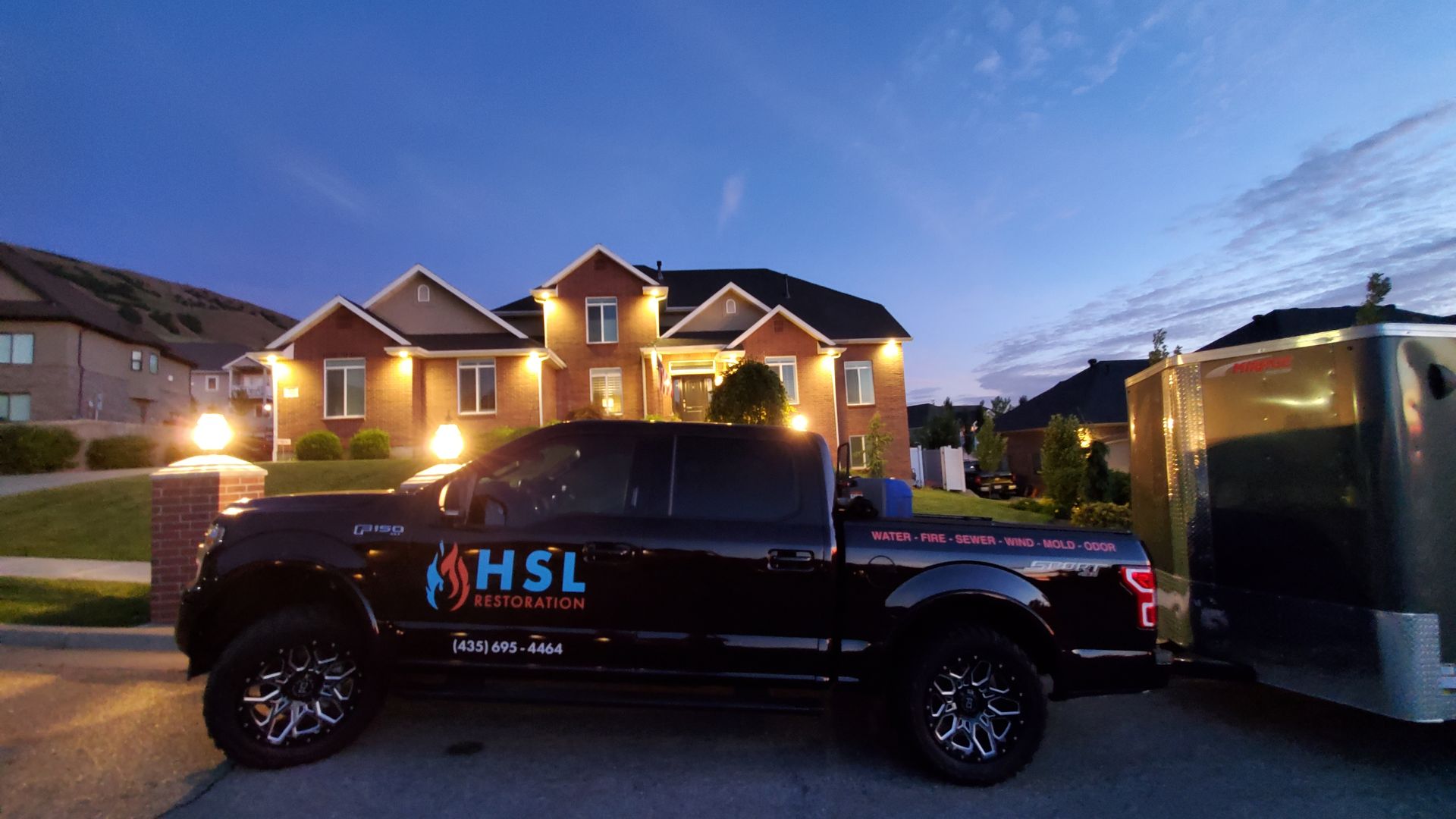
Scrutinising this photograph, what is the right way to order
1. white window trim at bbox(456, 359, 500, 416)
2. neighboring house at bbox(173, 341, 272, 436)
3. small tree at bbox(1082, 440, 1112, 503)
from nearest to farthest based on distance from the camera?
small tree at bbox(1082, 440, 1112, 503) < white window trim at bbox(456, 359, 500, 416) < neighboring house at bbox(173, 341, 272, 436)

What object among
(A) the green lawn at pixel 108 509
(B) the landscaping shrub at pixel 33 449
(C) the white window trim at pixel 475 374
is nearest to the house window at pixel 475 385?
(C) the white window trim at pixel 475 374

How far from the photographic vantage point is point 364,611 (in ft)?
13.6

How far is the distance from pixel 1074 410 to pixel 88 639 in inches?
1363

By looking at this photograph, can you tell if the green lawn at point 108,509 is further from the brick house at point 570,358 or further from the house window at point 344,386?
the brick house at point 570,358

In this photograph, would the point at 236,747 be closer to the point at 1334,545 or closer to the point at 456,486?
the point at 456,486

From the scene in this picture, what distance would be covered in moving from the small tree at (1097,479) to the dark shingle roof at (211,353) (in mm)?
63196

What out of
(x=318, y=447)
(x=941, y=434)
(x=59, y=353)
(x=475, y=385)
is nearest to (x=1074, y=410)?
(x=941, y=434)

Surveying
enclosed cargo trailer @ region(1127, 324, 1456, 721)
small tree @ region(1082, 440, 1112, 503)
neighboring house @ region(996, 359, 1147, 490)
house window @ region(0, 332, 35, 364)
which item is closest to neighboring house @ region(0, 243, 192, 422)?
house window @ region(0, 332, 35, 364)

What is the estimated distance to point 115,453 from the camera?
21.2m

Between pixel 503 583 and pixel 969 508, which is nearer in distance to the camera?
pixel 503 583

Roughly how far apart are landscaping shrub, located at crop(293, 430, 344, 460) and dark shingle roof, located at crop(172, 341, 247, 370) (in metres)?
46.4

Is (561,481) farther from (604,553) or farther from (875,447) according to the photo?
(875,447)

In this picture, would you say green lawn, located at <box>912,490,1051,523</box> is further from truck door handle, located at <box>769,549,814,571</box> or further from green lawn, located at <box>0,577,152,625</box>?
green lawn, located at <box>0,577,152,625</box>

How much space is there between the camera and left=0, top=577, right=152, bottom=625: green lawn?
22.3 ft
